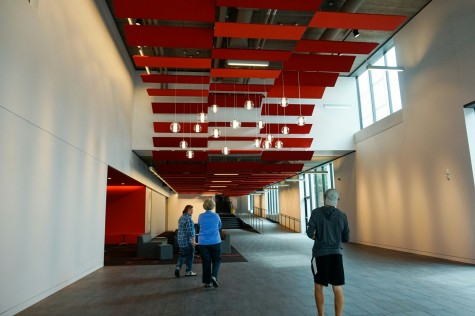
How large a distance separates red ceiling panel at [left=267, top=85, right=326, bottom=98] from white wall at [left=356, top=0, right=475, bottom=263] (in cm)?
251

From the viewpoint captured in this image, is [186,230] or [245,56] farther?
[245,56]

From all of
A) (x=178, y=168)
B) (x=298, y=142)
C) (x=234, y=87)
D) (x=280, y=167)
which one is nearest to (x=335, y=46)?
(x=234, y=87)

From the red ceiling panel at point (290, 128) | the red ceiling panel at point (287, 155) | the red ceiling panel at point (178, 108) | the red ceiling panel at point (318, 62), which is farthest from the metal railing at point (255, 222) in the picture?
the red ceiling panel at point (318, 62)

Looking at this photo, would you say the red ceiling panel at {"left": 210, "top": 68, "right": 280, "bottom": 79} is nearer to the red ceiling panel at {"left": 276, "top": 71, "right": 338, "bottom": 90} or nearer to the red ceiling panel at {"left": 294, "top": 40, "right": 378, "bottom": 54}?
the red ceiling panel at {"left": 276, "top": 71, "right": 338, "bottom": 90}

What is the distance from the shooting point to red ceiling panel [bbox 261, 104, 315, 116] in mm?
11423

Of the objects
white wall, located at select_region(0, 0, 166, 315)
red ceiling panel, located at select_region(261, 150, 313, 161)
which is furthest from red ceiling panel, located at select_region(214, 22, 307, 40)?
red ceiling panel, located at select_region(261, 150, 313, 161)

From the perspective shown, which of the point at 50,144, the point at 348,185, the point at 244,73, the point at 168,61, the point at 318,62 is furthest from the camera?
the point at 348,185

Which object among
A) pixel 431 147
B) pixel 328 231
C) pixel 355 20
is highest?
pixel 355 20

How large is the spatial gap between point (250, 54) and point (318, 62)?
165 cm

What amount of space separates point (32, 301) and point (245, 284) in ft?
9.96

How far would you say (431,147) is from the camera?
8344mm

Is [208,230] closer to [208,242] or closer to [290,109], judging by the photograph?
[208,242]

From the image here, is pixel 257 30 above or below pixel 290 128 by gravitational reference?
above

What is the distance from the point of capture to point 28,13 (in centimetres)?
439
